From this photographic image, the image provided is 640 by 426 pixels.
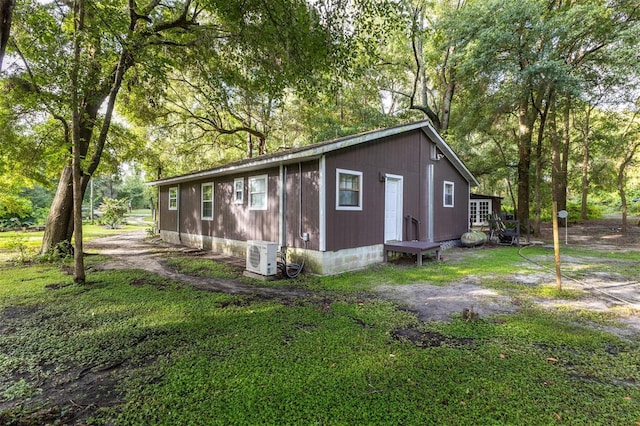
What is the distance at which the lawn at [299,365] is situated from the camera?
2.14 metres

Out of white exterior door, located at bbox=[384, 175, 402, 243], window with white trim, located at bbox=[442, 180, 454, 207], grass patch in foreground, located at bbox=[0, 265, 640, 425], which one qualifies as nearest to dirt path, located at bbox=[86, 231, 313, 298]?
grass patch in foreground, located at bbox=[0, 265, 640, 425]

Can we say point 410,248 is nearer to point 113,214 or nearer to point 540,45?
point 540,45

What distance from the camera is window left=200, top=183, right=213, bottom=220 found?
34.6 ft

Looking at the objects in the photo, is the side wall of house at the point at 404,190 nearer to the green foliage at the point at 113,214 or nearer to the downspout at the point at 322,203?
the downspout at the point at 322,203

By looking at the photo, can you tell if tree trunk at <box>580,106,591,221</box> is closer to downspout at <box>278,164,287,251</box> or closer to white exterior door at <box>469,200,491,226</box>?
white exterior door at <box>469,200,491,226</box>

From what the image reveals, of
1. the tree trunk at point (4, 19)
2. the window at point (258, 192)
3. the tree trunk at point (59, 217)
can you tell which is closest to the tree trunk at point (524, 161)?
the window at point (258, 192)

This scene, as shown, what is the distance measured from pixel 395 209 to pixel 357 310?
197 inches

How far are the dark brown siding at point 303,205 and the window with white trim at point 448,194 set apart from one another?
249 inches

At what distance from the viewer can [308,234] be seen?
6859 mm

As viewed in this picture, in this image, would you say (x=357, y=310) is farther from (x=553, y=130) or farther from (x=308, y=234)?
(x=553, y=130)

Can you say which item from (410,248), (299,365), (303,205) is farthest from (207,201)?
(299,365)

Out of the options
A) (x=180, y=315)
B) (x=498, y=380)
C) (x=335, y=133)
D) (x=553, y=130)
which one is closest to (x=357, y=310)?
(x=498, y=380)

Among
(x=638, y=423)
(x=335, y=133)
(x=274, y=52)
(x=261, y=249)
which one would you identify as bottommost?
(x=638, y=423)

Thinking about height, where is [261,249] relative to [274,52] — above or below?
below
